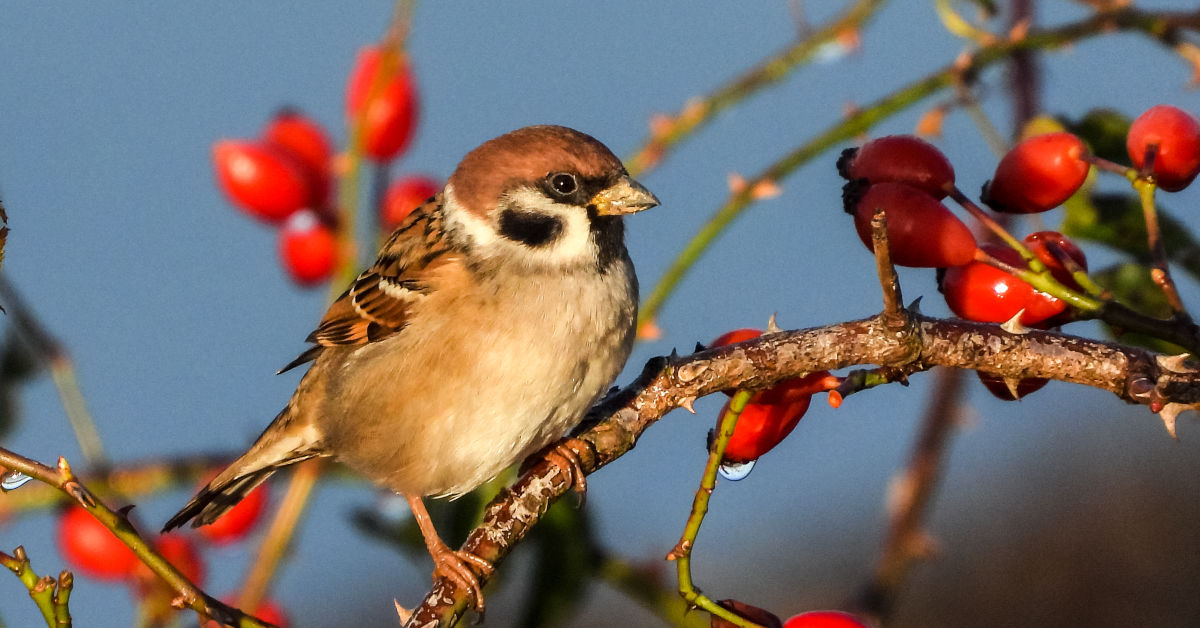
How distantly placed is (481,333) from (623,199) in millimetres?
302

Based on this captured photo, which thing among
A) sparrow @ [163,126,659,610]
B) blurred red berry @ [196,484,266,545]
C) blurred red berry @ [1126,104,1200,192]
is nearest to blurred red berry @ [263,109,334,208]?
sparrow @ [163,126,659,610]

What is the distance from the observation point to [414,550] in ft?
6.61

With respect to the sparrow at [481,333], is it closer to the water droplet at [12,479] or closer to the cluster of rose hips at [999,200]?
the cluster of rose hips at [999,200]

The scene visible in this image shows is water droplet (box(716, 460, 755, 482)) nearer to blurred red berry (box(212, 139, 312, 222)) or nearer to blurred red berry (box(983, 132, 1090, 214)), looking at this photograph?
blurred red berry (box(983, 132, 1090, 214))

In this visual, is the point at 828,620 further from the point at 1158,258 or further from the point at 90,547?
the point at 90,547

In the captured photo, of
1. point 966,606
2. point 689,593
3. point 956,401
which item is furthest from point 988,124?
point 966,606

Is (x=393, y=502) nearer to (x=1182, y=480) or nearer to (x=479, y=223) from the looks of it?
(x=479, y=223)

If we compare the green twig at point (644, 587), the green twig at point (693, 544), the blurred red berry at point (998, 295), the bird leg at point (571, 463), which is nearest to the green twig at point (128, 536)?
the green twig at point (693, 544)

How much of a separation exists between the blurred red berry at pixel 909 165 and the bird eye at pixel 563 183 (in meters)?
0.59

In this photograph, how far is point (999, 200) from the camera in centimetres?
152

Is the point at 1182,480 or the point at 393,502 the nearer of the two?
the point at 393,502

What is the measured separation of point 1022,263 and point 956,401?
0.68 metres

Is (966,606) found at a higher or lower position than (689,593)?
higher

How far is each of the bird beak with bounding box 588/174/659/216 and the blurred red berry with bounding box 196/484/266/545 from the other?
79 cm
